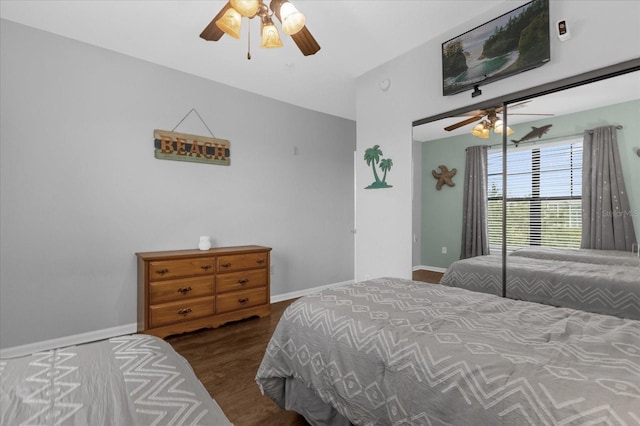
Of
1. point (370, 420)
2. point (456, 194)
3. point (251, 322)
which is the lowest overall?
point (251, 322)

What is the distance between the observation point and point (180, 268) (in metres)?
3.04

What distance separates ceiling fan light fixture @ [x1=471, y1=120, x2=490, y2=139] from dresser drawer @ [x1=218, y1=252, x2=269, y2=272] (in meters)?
2.49

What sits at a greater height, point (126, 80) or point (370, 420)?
point (126, 80)

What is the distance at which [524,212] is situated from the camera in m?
2.29

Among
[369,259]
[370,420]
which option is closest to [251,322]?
[369,259]

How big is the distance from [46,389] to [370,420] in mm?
1072

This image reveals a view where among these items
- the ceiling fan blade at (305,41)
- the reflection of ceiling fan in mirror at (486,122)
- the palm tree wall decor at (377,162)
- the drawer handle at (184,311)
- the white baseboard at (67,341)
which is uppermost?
the ceiling fan blade at (305,41)

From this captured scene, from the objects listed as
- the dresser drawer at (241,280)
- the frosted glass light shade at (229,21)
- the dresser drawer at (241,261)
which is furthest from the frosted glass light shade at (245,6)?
the dresser drawer at (241,280)

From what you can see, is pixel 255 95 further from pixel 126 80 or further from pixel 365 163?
pixel 365 163

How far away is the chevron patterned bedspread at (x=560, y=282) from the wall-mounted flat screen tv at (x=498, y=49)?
1396mm

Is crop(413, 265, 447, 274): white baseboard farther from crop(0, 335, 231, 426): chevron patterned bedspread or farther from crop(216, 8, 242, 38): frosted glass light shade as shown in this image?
crop(216, 8, 242, 38): frosted glass light shade

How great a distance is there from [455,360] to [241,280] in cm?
274

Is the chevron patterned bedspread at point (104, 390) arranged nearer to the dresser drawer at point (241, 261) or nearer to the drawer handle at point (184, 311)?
the drawer handle at point (184, 311)

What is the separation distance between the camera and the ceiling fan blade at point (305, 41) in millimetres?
2047
